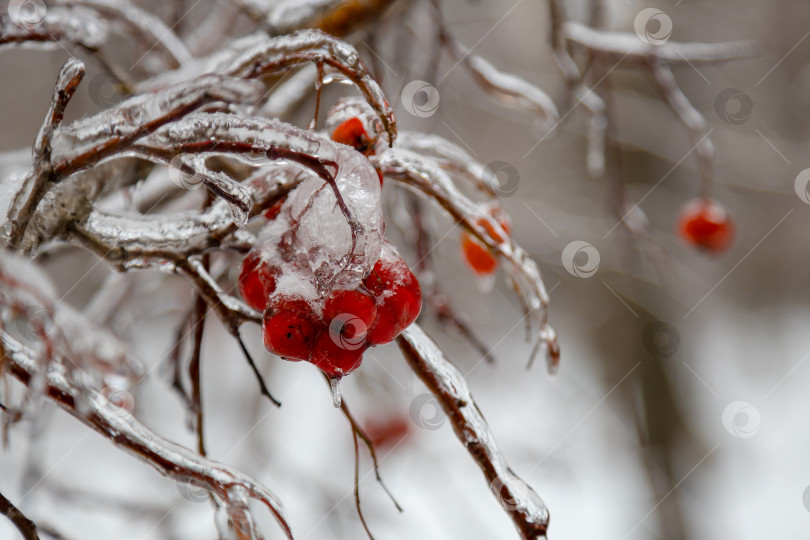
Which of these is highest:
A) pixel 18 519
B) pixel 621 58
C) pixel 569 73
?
pixel 621 58

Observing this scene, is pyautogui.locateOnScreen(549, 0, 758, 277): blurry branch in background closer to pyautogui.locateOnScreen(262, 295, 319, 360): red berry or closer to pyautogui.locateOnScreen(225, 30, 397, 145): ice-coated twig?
pyautogui.locateOnScreen(225, 30, 397, 145): ice-coated twig

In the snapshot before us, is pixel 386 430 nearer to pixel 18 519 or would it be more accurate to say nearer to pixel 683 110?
pixel 683 110

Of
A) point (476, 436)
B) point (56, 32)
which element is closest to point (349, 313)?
point (476, 436)

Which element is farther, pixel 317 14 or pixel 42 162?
pixel 317 14

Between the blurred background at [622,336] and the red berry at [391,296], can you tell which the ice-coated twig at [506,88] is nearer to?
the red berry at [391,296]

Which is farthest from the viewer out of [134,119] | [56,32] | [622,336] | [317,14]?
[622,336]

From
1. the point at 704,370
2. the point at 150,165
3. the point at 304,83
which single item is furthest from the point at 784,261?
the point at 150,165

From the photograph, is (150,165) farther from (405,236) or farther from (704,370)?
(704,370)
